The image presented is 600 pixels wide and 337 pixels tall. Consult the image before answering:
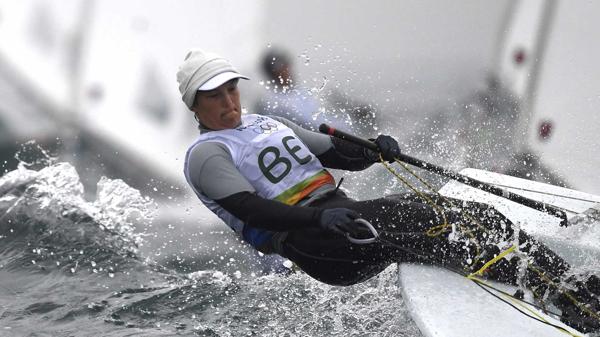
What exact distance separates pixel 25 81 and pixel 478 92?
13.0ft

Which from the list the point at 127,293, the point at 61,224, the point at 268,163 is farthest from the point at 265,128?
the point at 61,224

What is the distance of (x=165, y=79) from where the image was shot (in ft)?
22.1

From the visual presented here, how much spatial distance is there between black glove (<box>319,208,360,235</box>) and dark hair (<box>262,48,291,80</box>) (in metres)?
3.72

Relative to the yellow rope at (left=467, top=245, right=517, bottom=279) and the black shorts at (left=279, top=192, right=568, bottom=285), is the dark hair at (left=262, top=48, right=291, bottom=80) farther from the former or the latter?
the yellow rope at (left=467, top=245, right=517, bottom=279)

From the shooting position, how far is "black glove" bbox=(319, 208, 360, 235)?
2359 mm

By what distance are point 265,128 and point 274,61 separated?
3579mm

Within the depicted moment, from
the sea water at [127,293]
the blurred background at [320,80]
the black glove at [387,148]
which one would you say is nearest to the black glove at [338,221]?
the sea water at [127,293]

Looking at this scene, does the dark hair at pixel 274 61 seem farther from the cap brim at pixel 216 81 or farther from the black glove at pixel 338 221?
the black glove at pixel 338 221

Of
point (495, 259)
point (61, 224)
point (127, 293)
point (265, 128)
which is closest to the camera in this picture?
point (495, 259)

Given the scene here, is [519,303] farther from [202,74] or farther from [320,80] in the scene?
[320,80]

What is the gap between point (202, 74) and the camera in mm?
2627

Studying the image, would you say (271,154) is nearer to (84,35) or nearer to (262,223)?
(262,223)

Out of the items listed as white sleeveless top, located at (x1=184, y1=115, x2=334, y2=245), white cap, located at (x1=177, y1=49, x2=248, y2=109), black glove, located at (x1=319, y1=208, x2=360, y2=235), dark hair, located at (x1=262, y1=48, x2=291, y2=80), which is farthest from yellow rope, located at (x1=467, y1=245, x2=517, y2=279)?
dark hair, located at (x1=262, y1=48, x2=291, y2=80)

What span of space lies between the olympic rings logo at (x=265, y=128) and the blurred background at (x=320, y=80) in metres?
1.92
